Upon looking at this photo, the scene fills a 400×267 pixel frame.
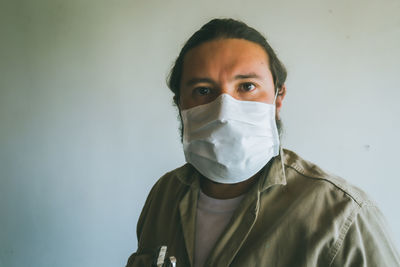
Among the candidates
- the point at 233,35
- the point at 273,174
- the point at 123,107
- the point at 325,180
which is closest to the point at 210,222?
the point at 273,174

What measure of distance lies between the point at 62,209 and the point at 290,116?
1.38 metres

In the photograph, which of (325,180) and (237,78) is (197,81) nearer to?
(237,78)

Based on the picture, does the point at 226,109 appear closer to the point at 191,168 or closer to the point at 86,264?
the point at 191,168

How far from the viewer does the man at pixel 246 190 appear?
24.3 inches

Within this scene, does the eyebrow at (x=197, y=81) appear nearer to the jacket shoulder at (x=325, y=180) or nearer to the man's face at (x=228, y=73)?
the man's face at (x=228, y=73)

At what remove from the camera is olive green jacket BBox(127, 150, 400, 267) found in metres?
0.60

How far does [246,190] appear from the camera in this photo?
2.69ft

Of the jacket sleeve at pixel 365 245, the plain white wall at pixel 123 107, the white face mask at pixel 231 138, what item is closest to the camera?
the jacket sleeve at pixel 365 245

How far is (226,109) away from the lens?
740mm

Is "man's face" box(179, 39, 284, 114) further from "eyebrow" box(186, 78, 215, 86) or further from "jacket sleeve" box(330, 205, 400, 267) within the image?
"jacket sleeve" box(330, 205, 400, 267)

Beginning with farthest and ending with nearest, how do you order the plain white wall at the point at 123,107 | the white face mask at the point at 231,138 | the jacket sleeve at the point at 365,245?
the plain white wall at the point at 123,107 → the white face mask at the point at 231,138 → the jacket sleeve at the point at 365,245

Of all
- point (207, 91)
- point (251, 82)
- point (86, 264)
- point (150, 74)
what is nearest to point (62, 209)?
point (86, 264)

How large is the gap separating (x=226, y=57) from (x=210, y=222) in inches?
20.6

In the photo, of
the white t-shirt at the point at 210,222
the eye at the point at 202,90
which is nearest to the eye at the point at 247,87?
the eye at the point at 202,90
